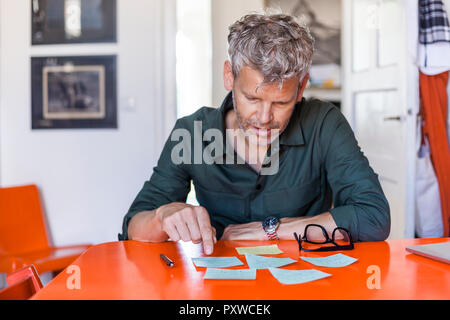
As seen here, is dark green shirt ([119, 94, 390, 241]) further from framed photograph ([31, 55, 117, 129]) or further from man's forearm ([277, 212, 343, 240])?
framed photograph ([31, 55, 117, 129])

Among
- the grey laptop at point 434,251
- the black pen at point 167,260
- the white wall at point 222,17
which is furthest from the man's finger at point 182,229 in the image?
the white wall at point 222,17

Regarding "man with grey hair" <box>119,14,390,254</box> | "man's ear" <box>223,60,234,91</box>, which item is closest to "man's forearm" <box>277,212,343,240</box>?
"man with grey hair" <box>119,14,390,254</box>

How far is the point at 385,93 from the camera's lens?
3.19 metres

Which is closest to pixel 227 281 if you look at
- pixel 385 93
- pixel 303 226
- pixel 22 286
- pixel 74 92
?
pixel 22 286

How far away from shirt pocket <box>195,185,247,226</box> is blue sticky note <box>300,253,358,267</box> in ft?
1.59

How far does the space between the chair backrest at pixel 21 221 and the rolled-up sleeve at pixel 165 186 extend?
4.78ft

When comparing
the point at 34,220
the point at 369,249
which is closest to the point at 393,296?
the point at 369,249

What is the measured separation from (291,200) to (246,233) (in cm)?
28

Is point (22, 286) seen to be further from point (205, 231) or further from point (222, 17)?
point (222, 17)

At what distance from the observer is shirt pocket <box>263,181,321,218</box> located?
5.21 ft

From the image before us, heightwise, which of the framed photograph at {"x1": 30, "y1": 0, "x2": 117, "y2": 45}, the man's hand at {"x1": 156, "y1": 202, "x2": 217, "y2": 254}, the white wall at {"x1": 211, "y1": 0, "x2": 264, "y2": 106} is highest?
→ the white wall at {"x1": 211, "y1": 0, "x2": 264, "y2": 106}

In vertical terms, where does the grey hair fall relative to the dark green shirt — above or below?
above

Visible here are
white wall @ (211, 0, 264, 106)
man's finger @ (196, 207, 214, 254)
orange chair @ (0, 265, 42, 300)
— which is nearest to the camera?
orange chair @ (0, 265, 42, 300)
